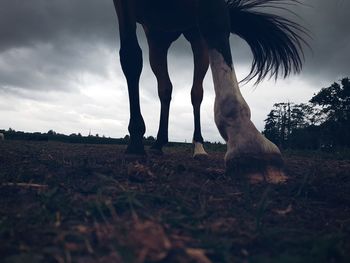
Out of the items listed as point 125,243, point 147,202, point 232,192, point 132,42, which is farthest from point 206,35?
point 125,243

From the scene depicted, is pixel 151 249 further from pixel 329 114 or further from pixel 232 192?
pixel 329 114

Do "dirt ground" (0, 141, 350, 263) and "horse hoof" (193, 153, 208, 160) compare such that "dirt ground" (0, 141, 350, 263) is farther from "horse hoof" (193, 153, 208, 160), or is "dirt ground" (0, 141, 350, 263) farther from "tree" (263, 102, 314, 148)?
"tree" (263, 102, 314, 148)

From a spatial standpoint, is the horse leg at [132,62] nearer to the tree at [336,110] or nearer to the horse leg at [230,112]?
the horse leg at [230,112]

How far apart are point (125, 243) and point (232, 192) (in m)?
1.01

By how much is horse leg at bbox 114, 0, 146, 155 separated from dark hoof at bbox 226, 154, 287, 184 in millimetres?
1195

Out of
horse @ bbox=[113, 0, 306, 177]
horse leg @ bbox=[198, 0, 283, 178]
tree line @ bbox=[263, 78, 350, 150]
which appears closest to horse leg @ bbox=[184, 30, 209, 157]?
horse @ bbox=[113, 0, 306, 177]

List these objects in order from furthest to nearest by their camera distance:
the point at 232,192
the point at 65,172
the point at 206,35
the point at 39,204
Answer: the point at 206,35, the point at 65,172, the point at 232,192, the point at 39,204

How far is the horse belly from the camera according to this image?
319cm

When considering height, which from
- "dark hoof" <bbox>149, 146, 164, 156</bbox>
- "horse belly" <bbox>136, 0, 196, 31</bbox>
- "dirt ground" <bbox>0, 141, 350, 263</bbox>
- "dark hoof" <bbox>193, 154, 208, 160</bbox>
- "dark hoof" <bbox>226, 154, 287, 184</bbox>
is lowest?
"dirt ground" <bbox>0, 141, 350, 263</bbox>

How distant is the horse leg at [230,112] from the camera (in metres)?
2.22

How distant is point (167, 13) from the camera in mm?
3385

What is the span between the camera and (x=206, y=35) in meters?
2.57

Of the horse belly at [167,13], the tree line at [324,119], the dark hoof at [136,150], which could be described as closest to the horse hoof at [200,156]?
the dark hoof at [136,150]

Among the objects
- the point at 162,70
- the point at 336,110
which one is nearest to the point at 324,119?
the point at 336,110
